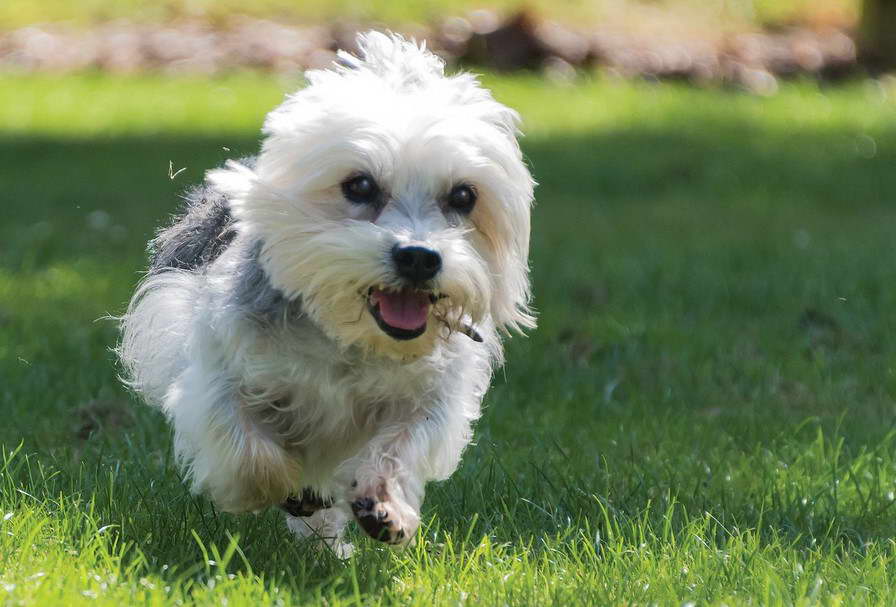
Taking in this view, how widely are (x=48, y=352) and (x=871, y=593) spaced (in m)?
3.57

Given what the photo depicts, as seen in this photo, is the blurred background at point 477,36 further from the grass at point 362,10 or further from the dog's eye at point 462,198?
the dog's eye at point 462,198

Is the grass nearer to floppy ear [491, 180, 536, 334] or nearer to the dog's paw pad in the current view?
floppy ear [491, 180, 536, 334]

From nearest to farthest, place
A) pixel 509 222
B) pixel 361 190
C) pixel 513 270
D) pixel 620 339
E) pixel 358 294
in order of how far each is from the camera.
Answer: pixel 358 294
pixel 361 190
pixel 509 222
pixel 513 270
pixel 620 339

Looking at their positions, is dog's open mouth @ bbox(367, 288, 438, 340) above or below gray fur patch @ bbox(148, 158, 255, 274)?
above

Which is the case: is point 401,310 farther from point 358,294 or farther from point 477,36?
point 477,36

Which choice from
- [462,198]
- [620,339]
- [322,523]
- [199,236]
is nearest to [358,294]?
[462,198]

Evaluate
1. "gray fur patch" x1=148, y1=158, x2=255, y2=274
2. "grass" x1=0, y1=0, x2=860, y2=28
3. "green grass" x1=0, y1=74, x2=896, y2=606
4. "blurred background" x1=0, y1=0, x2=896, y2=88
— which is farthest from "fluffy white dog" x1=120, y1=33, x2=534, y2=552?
"grass" x1=0, y1=0, x2=860, y2=28

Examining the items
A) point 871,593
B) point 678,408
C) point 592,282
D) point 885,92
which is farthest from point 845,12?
point 871,593

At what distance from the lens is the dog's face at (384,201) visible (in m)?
3.63

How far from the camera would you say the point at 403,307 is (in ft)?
12.1

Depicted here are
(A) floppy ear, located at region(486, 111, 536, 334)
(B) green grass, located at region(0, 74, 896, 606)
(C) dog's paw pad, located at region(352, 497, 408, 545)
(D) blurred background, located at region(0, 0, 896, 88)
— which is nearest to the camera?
(C) dog's paw pad, located at region(352, 497, 408, 545)

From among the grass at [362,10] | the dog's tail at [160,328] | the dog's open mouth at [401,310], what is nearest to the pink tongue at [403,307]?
the dog's open mouth at [401,310]

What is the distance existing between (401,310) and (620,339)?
3.00 meters

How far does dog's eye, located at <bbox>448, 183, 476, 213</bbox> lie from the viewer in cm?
384
